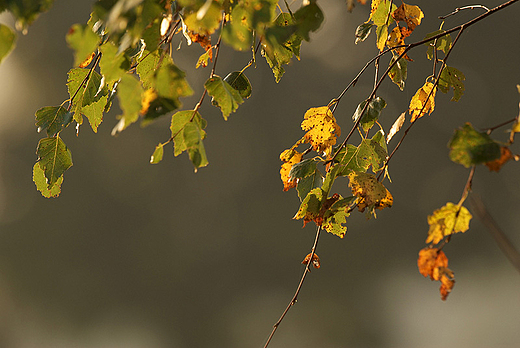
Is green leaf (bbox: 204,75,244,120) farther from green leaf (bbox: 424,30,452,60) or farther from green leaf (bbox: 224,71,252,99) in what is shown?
green leaf (bbox: 424,30,452,60)

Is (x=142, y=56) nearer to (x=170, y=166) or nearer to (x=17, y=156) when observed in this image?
(x=170, y=166)

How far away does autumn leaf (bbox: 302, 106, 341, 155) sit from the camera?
44 cm

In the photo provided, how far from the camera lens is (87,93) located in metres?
0.42

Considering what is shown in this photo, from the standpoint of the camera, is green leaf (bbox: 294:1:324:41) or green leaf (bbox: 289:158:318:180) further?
green leaf (bbox: 289:158:318:180)

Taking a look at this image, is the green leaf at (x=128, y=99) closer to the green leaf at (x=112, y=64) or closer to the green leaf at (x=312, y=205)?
the green leaf at (x=112, y=64)

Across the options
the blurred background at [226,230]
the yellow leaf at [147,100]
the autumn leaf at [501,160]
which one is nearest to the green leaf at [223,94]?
the yellow leaf at [147,100]

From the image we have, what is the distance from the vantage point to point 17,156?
14.2 feet

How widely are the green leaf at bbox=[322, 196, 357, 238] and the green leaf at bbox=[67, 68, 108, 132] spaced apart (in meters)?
0.21

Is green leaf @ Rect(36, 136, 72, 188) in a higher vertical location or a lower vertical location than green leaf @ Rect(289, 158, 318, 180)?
higher

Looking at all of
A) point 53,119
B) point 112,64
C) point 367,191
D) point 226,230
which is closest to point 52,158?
point 53,119

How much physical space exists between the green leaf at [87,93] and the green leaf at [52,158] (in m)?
0.03

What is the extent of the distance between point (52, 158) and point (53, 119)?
0.03 meters

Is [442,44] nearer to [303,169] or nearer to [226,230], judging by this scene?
[303,169]

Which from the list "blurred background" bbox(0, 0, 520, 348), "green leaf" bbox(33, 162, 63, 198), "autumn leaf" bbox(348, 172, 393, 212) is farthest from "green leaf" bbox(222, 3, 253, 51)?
"blurred background" bbox(0, 0, 520, 348)
